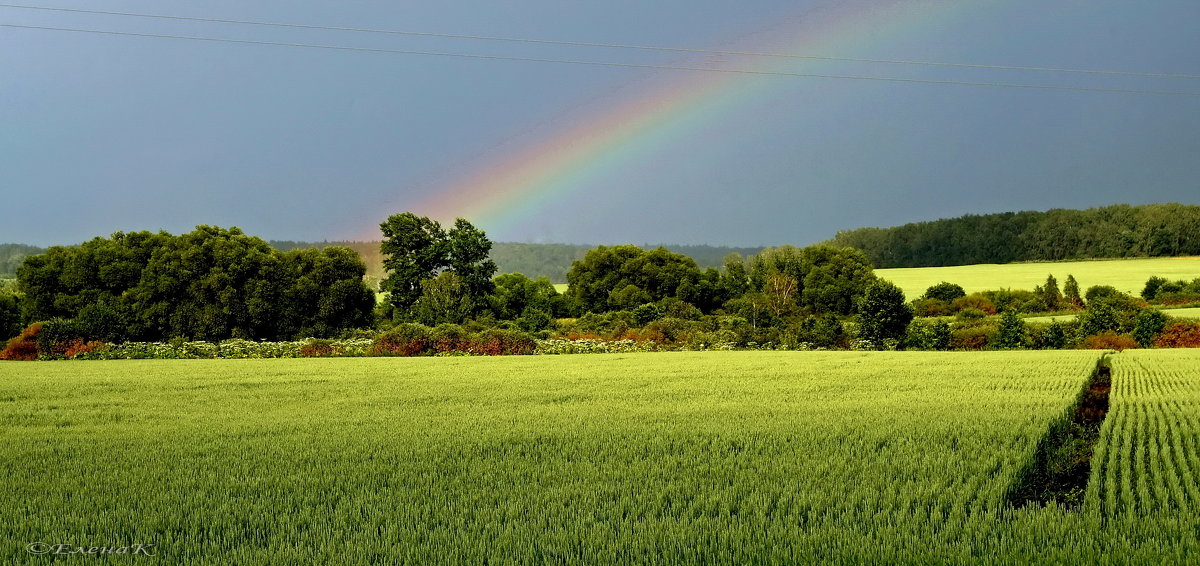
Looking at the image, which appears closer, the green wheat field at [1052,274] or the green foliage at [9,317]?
the green foliage at [9,317]

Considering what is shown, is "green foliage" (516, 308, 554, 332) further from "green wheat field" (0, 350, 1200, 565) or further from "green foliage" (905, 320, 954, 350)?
"green wheat field" (0, 350, 1200, 565)

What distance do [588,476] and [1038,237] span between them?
351ft

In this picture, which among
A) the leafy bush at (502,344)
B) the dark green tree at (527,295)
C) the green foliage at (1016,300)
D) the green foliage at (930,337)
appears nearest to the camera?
the leafy bush at (502,344)

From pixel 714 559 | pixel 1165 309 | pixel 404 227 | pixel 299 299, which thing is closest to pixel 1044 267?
pixel 1165 309

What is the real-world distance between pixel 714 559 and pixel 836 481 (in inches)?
125

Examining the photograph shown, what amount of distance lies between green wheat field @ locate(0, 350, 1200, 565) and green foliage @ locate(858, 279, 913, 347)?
960 inches

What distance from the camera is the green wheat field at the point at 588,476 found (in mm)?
6758

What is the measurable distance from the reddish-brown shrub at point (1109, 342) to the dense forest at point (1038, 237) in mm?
57630

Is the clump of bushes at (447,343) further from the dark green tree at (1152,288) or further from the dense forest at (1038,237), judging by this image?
the dense forest at (1038,237)

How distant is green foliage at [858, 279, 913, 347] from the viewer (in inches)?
1730

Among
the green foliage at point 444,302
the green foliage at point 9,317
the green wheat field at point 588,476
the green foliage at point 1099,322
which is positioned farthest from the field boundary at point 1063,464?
the green foliage at point 9,317

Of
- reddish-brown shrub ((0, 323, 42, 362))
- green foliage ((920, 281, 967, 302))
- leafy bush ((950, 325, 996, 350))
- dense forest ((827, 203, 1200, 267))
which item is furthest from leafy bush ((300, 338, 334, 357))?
dense forest ((827, 203, 1200, 267))

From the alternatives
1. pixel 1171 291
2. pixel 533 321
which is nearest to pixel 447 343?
pixel 533 321

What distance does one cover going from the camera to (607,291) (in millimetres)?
72812
